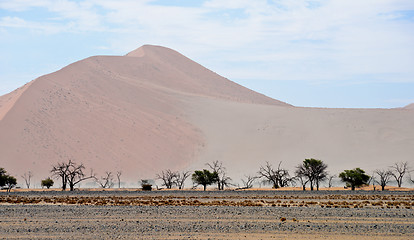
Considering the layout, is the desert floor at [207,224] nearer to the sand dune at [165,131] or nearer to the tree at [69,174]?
the tree at [69,174]

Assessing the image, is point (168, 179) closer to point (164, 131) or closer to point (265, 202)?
point (164, 131)

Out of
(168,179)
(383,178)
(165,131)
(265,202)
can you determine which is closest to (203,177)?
(168,179)

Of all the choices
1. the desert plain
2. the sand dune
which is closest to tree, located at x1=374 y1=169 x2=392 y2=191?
the desert plain

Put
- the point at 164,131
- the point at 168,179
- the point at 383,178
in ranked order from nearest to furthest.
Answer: the point at 383,178 → the point at 168,179 → the point at 164,131

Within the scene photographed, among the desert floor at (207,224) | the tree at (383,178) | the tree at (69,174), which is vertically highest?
the tree at (69,174)

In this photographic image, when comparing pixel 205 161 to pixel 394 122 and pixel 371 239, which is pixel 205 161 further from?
pixel 371 239

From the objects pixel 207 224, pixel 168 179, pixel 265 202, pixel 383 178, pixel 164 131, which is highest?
pixel 164 131

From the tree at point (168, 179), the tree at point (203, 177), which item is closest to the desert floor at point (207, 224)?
the tree at point (203, 177)

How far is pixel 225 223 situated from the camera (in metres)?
21.6

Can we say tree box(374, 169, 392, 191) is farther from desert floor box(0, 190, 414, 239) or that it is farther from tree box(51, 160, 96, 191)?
desert floor box(0, 190, 414, 239)

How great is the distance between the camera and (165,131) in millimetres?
104688

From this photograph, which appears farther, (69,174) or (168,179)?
(168,179)

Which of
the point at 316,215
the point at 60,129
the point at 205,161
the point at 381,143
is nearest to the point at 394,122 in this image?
the point at 381,143

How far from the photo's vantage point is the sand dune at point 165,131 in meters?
92.2
